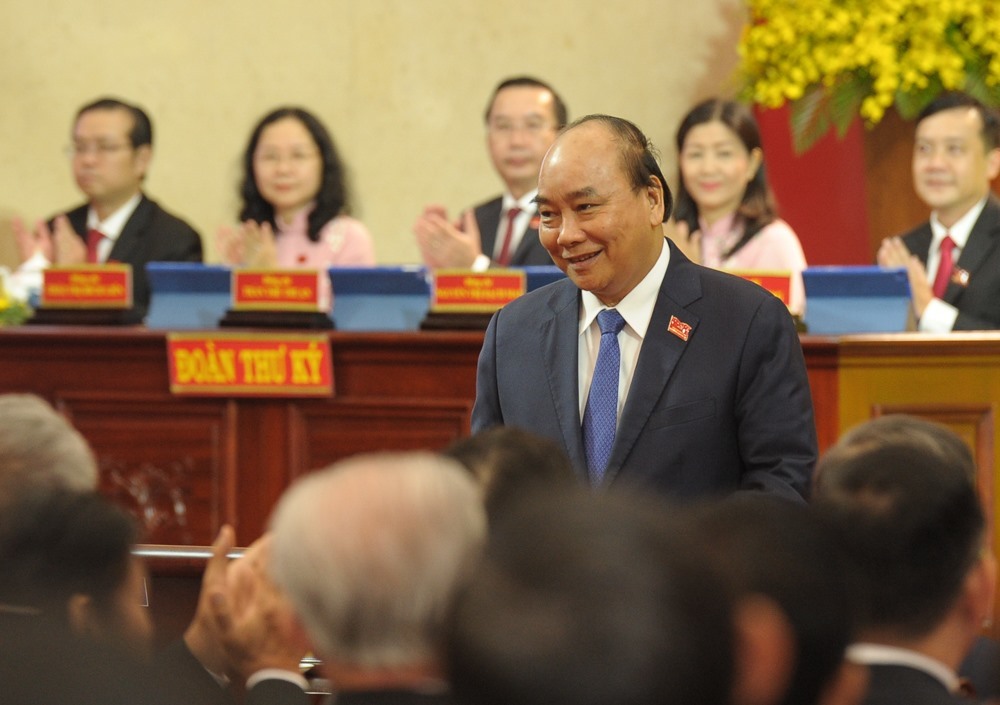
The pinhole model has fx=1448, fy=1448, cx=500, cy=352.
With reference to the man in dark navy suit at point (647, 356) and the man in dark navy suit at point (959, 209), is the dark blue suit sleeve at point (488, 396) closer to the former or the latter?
the man in dark navy suit at point (647, 356)

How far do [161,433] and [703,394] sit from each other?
7.52 ft

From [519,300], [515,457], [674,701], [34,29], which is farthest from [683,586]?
[34,29]

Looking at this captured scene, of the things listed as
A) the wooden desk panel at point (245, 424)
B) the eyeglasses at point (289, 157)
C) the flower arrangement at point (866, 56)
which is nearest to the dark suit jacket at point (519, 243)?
the eyeglasses at point (289, 157)

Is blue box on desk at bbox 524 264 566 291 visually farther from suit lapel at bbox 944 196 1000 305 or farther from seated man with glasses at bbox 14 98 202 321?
seated man with glasses at bbox 14 98 202 321

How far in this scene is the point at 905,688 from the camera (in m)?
1.28

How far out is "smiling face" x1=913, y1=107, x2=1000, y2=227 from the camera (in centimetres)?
457

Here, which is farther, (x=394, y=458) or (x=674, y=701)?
(x=394, y=458)

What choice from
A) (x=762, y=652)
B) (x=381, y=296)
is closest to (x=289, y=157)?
(x=381, y=296)

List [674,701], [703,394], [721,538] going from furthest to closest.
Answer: [703,394], [721,538], [674,701]

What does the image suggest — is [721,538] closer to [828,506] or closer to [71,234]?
[828,506]

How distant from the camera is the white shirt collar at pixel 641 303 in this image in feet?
7.93

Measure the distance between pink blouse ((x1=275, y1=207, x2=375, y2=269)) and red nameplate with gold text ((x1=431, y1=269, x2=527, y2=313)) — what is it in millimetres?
988

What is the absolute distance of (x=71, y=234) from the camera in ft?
16.3

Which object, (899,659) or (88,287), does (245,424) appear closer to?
(88,287)
